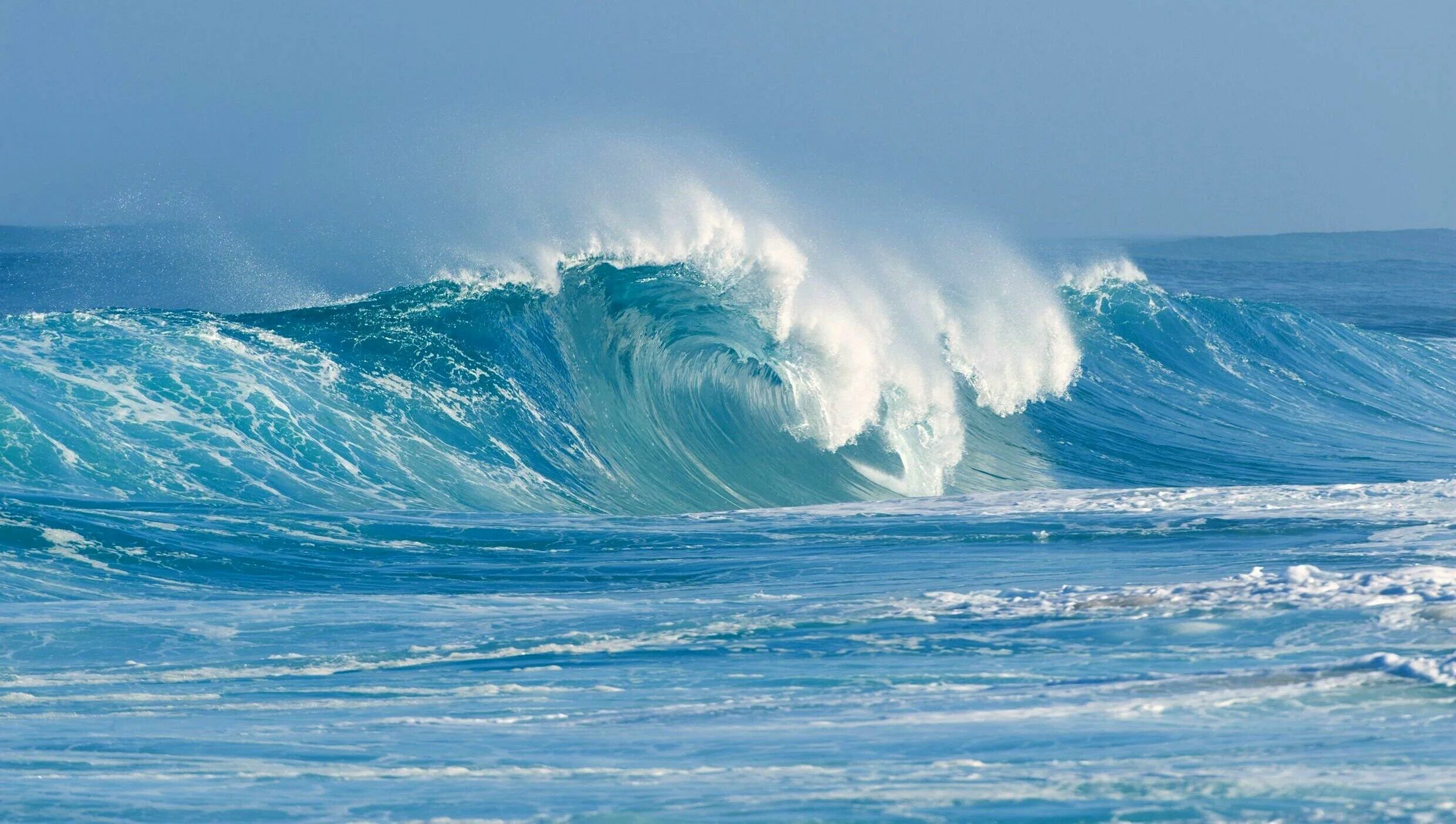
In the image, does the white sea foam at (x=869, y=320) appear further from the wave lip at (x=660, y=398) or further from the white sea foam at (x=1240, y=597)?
the white sea foam at (x=1240, y=597)

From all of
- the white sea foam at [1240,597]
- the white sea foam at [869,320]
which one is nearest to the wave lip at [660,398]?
the white sea foam at [869,320]

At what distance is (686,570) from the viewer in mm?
7227

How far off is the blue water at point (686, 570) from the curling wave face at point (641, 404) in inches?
1.8

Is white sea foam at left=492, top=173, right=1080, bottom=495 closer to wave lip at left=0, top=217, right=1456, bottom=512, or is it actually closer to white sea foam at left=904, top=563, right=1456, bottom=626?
wave lip at left=0, top=217, right=1456, bottom=512

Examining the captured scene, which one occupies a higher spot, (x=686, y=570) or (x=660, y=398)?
(x=660, y=398)

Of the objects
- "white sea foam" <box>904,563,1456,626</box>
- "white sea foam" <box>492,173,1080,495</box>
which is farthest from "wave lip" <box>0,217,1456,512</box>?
"white sea foam" <box>904,563,1456,626</box>

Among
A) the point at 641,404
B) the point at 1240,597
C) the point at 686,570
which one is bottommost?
the point at 1240,597

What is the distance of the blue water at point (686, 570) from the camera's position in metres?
3.81

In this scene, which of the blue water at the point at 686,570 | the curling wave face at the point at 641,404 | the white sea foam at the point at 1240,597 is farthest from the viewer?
the curling wave face at the point at 641,404

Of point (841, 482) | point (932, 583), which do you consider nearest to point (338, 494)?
point (841, 482)

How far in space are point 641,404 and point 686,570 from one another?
4.87 m

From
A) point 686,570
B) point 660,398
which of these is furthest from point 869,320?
point 686,570

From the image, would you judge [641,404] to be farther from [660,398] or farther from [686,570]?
[686,570]

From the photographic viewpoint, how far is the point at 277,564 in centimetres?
723
